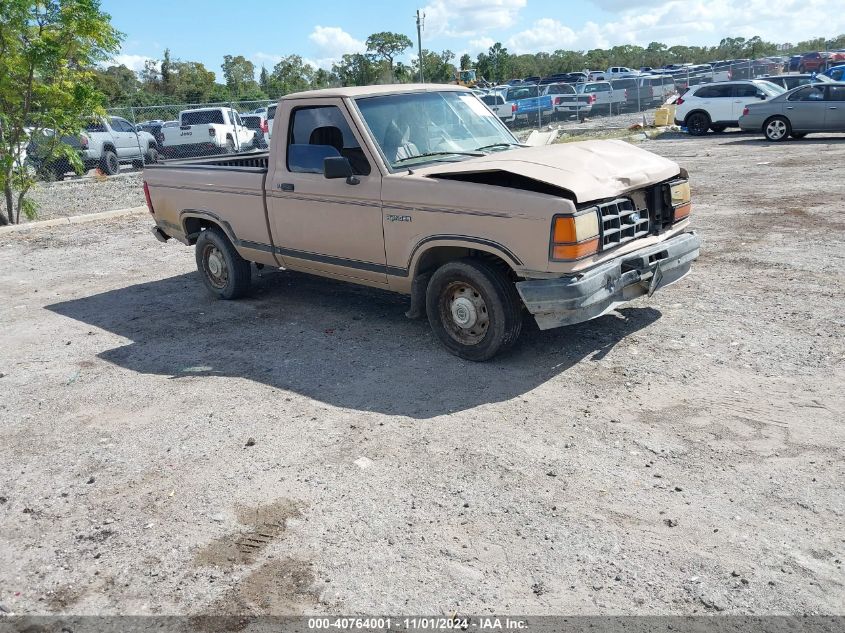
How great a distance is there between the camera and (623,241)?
556cm

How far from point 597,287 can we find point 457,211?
1144 millimetres

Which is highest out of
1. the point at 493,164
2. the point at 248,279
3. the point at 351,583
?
the point at 493,164

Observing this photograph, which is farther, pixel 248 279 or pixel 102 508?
pixel 248 279

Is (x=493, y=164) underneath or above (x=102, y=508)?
above

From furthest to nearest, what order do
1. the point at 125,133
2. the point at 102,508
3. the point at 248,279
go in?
the point at 125,133 → the point at 248,279 → the point at 102,508

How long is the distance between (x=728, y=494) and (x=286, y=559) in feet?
7.42

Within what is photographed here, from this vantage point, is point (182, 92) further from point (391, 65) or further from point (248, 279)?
point (248, 279)

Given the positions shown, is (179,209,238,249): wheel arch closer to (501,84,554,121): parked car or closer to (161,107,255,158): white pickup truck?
(161,107,255,158): white pickup truck

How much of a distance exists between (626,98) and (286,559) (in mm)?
34478

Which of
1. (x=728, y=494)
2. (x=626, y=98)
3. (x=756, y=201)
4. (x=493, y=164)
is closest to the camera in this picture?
(x=728, y=494)

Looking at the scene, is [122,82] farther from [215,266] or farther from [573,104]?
[215,266]

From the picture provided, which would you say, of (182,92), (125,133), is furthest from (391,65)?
(125,133)

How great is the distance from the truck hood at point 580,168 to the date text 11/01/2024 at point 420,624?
292 centimetres

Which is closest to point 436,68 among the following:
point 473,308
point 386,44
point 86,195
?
point 386,44
